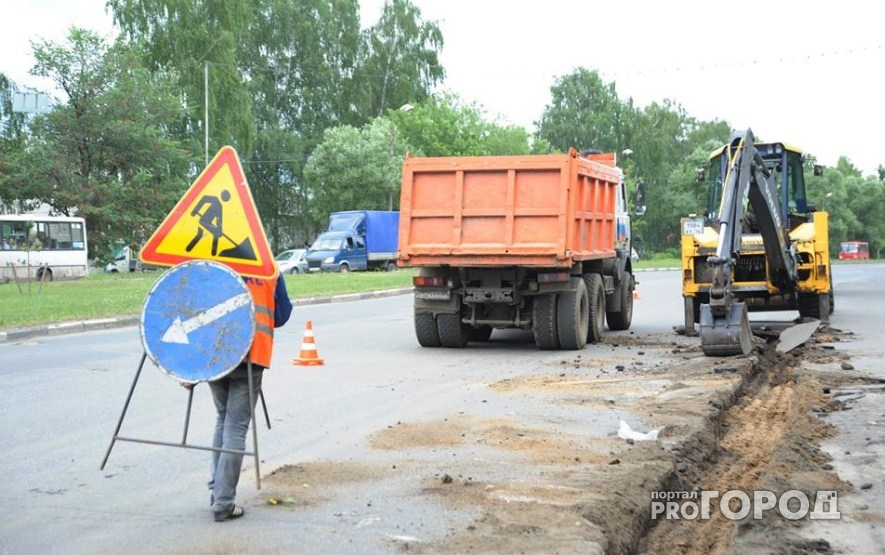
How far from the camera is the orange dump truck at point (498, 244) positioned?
14.6 metres

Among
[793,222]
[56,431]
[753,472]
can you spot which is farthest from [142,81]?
[753,472]

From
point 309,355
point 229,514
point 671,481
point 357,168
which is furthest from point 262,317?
point 357,168

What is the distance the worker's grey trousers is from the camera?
5746 mm

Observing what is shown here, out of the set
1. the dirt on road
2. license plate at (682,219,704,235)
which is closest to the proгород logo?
the dirt on road

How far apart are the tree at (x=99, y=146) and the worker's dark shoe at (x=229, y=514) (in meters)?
41.4

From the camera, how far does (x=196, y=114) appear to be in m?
54.8

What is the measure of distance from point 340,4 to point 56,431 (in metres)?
62.1

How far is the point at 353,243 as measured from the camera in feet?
171

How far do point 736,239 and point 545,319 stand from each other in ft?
9.20

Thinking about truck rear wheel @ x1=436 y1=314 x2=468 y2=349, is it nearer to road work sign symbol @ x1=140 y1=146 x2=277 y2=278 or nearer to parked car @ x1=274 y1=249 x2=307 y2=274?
road work sign symbol @ x1=140 y1=146 x2=277 y2=278

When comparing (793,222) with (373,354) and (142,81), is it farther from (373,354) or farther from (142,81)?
(142,81)

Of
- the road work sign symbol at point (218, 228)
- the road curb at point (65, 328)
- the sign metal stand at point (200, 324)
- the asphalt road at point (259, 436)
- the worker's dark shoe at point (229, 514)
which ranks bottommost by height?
the road curb at point (65, 328)

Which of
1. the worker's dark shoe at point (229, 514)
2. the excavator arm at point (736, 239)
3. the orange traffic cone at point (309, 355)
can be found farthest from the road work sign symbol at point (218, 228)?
the excavator arm at point (736, 239)

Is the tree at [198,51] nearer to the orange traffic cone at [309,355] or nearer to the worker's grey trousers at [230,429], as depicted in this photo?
the orange traffic cone at [309,355]
